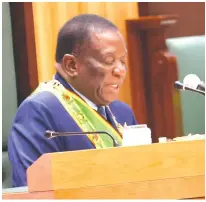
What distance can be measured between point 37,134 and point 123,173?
0.40 meters

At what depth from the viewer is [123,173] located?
4.66ft

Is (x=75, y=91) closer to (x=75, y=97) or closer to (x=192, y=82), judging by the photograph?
(x=75, y=97)

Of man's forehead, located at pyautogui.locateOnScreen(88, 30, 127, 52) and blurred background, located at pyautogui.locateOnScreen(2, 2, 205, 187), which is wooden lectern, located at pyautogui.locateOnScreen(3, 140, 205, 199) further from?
blurred background, located at pyautogui.locateOnScreen(2, 2, 205, 187)

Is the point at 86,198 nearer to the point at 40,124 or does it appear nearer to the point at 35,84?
the point at 40,124

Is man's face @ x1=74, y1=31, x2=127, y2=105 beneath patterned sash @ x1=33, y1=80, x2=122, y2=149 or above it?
above

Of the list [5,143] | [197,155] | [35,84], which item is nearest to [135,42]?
[35,84]

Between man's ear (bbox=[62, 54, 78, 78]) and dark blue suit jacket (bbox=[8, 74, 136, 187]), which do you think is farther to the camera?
man's ear (bbox=[62, 54, 78, 78])

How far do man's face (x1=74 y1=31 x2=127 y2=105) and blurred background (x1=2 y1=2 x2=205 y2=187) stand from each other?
463 mm

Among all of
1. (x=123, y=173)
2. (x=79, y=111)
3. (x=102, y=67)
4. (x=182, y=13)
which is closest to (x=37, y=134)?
(x=79, y=111)

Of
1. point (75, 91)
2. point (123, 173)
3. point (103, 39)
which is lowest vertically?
point (123, 173)

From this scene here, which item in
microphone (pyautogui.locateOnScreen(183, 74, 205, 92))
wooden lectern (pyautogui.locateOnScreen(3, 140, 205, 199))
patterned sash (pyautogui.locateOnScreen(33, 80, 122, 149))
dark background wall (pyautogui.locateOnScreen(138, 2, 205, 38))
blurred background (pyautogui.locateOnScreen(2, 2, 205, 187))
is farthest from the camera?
dark background wall (pyautogui.locateOnScreen(138, 2, 205, 38))

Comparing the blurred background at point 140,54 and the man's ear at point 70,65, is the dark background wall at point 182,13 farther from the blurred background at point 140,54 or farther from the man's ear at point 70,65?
the man's ear at point 70,65

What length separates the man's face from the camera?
Result: 1.83 meters

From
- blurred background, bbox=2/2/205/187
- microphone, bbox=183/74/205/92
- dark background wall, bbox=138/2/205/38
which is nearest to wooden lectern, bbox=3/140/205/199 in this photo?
microphone, bbox=183/74/205/92
